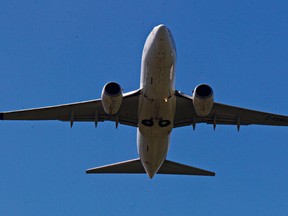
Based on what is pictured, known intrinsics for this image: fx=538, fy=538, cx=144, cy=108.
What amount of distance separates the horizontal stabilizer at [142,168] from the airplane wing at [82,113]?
230cm

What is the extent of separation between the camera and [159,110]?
2430 centimetres

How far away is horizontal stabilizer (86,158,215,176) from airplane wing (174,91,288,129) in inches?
94.9

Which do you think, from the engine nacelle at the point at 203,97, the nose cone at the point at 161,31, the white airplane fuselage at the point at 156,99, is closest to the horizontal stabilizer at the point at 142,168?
the white airplane fuselage at the point at 156,99

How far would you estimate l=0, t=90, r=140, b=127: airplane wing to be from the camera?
86.4 feet

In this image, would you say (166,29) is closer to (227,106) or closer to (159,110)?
(159,110)

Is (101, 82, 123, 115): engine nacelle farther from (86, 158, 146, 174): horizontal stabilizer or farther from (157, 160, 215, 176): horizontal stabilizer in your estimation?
(157, 160, 215, 176): horizontal stabilizer

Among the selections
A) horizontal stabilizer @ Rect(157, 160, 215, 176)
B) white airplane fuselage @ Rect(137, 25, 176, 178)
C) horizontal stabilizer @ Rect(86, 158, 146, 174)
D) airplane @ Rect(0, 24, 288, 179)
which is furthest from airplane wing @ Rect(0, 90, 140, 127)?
horizontal stabilizer @ Rect(157, 160, 215, 176)

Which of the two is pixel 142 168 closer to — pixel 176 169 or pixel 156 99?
pixel 176 169

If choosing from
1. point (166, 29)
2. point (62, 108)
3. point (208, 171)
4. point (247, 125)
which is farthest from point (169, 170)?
point (166, 29)

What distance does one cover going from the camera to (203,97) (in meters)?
23.6

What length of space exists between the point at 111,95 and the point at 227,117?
7.28 m

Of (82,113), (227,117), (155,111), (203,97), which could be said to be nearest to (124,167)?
(82,113)

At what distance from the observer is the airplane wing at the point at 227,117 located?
2701cm

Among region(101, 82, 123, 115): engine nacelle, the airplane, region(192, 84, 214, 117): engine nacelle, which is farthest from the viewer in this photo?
region(192, 84, 214, 117): engine nacelle
